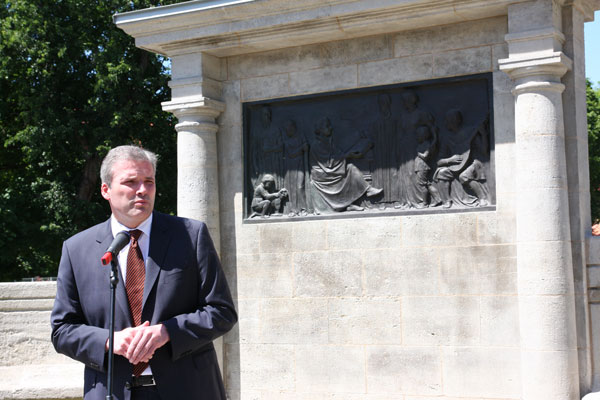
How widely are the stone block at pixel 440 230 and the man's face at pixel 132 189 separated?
503 cm

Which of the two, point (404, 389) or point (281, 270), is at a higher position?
point (281, 270)

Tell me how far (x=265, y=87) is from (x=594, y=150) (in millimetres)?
25843

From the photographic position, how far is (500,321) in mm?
8227

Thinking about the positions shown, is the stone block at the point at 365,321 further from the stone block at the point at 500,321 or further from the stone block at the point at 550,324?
the stone block at the point at 550,324

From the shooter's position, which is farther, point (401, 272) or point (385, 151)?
point (385, 151)

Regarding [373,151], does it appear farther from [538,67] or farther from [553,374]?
[553,374]

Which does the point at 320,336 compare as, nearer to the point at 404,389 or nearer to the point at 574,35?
the point at 404,389

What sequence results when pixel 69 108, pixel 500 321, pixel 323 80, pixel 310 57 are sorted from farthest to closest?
1. pixel 69 108
2. pixel 310 57
3. pixel 323 80
4. pixel 500 321

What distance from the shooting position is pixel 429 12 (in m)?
8.47

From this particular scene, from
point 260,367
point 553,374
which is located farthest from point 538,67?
point 260,367

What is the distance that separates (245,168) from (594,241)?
4.02 metres

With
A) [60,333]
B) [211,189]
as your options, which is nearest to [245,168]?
[211,189]

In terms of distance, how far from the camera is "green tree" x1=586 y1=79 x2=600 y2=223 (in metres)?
31.3

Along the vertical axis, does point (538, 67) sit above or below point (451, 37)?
below
